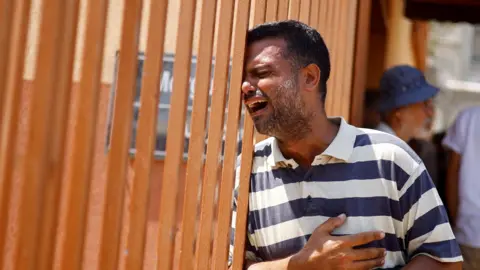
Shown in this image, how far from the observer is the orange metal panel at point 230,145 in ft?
5.95

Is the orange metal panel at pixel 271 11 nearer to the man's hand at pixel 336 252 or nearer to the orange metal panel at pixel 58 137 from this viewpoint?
the man's hand at pixel 336 252

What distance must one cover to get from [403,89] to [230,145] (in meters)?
2.03

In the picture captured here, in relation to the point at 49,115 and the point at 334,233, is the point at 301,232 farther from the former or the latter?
the point at 49,115

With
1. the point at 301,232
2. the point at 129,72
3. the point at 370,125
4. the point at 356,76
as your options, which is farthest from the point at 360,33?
the point at 129,72

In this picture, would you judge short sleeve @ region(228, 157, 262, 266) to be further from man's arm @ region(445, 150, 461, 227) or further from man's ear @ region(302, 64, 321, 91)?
man's arm @ region(445, 150, 461, 227)

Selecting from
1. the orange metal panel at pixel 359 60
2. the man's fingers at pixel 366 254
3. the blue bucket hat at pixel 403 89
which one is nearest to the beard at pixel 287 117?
the man's fingers at pixel 366 254

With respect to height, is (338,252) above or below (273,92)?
below

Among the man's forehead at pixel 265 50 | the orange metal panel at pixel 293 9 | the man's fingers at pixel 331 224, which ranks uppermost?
the orange metal panel at pixel 293 9

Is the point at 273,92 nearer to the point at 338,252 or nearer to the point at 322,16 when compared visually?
the point at 338,252

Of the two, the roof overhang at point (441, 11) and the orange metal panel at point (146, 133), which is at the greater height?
the roof overhang at point (441, 11)

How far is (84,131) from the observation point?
4.24 ft

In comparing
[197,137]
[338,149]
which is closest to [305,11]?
[338,149]

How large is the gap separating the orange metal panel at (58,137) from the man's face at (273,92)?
665 millimetres

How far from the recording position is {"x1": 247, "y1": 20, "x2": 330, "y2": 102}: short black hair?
1.81m
